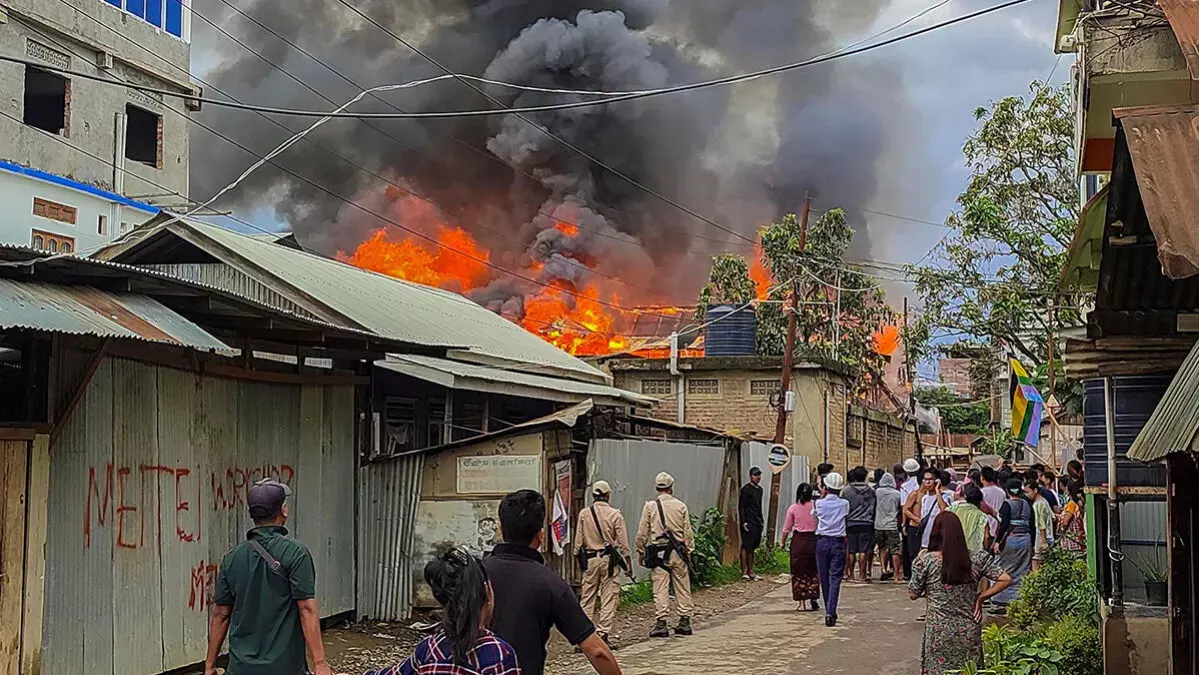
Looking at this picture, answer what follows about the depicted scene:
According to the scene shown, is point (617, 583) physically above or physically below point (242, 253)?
below

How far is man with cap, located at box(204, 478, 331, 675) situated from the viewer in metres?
6.09

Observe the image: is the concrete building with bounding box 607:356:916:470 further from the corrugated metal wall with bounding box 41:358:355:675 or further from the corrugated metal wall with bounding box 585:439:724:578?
the corrugated metal wall with bounding box 41:358:355:675

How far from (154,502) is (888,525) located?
12.0 metres

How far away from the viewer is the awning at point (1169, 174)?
14.3 ft

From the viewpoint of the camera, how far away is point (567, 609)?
5.14 m

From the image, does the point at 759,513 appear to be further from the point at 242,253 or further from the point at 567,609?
the point at 567,609

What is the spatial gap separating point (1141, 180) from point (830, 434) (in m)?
23.6

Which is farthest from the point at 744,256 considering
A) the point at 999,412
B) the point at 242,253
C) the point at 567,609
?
the point at 567,609

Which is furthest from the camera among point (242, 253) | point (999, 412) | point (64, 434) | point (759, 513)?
A: point (999, 412)

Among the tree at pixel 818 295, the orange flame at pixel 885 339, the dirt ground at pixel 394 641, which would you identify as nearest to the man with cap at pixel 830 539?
the dirt ground at pixel 394 641

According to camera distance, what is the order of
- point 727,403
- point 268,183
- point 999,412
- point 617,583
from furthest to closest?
1. point 999,412
2. point 268,183
3. point 727,403
4. point 617,583

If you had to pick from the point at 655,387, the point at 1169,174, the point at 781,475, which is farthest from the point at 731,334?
the point at 1169,174

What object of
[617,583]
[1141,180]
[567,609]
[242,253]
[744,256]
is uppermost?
[744,256]

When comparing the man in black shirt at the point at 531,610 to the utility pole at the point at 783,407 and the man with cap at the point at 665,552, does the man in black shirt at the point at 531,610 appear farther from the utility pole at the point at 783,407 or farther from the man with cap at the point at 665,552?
the utility pole at the point at 783,407
